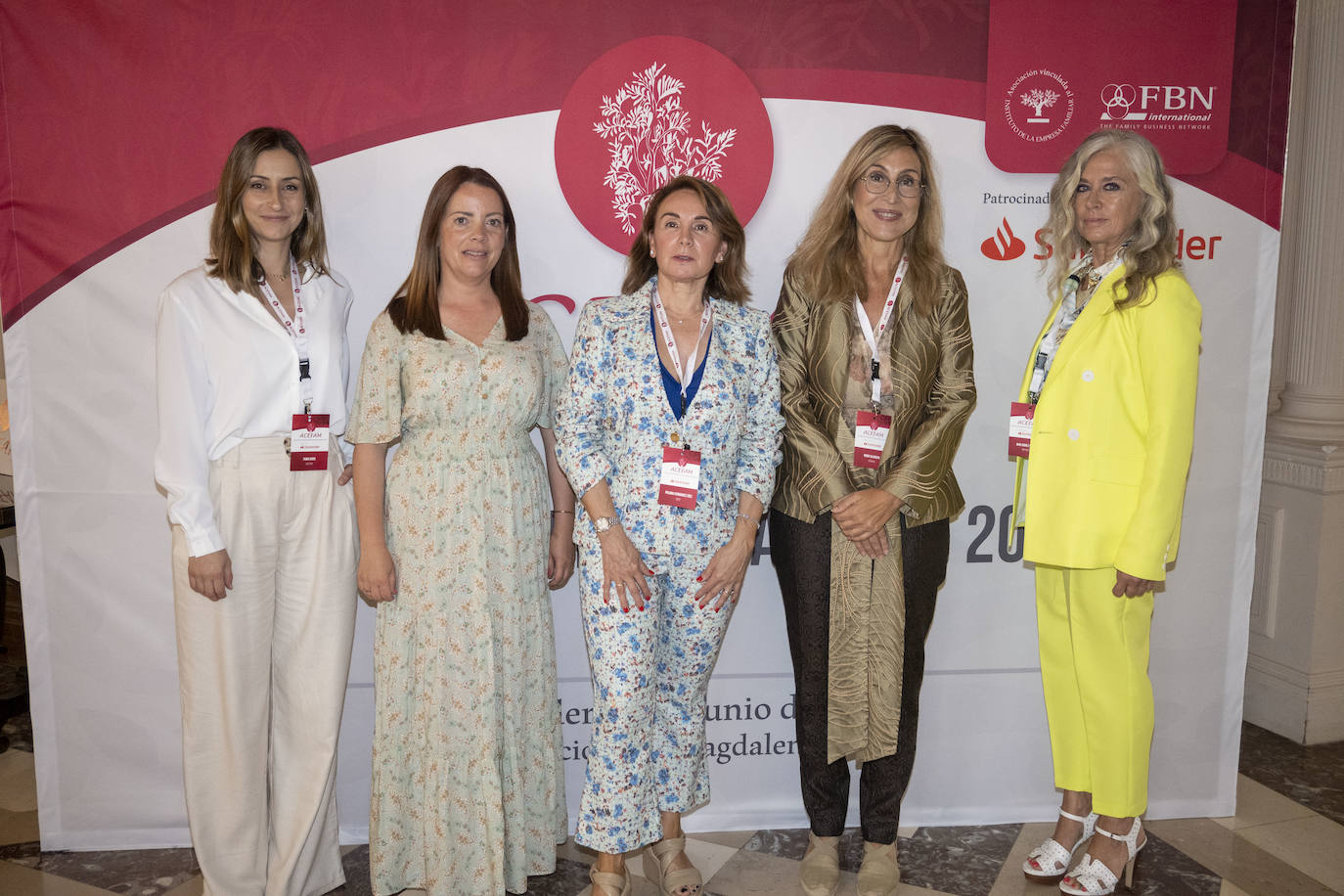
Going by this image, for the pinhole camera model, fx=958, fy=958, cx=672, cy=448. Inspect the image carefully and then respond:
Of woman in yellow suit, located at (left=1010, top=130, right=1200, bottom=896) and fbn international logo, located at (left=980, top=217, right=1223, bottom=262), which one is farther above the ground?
fbn international logo, located at (left=980, top=217, right=1223, bottom=262)

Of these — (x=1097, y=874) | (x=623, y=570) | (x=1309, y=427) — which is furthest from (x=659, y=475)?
(x=1309, y=427)

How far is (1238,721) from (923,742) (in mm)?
1126

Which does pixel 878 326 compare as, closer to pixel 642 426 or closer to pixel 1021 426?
pixel 1021 426

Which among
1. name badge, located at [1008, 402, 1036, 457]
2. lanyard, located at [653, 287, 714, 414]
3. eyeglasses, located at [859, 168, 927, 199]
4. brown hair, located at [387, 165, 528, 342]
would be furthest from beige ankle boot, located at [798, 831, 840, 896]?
eyeglasses, located at [859, 168, 927, 199]

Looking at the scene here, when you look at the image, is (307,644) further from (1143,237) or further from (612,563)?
(1143,237)

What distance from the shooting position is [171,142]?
2.93 metres

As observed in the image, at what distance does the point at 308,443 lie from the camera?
2.57 meters

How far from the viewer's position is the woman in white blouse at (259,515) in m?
2.52

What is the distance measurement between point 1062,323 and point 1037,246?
0.47 m

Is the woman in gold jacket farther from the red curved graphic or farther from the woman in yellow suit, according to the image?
the red curved graphic

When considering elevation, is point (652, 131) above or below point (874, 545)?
above

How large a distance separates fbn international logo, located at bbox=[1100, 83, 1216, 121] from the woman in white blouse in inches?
98.0

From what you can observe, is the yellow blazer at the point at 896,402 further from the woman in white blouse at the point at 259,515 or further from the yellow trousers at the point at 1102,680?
the woman in white blouse at the point at 259,515

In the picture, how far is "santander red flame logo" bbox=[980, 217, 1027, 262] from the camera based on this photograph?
313 centimetres
